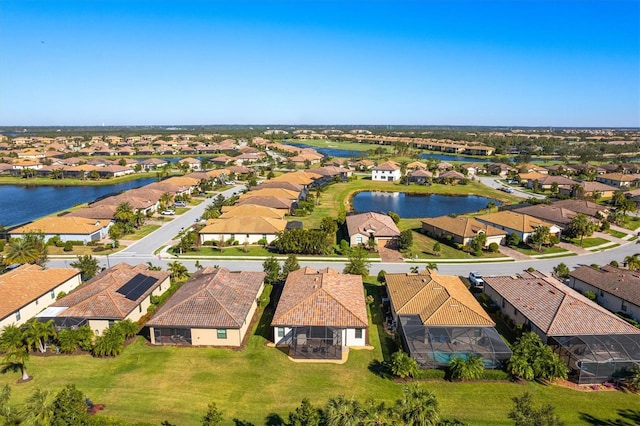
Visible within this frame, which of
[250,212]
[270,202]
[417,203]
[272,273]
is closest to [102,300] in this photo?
[272,273]

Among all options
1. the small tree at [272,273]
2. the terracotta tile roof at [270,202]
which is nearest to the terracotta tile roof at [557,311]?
the small tree at [272,273]

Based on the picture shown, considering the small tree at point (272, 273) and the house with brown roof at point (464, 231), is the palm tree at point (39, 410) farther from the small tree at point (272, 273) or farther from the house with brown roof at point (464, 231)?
the house with brown roof at point (464, 231)

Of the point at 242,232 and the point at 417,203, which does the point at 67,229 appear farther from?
the point at 417,203

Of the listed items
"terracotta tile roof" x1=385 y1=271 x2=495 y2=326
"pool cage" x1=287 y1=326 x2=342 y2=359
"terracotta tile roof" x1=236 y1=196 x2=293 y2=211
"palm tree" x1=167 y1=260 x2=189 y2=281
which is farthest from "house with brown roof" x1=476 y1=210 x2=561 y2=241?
"palm tree" x1=167 y1=260 x2=189 y2=281

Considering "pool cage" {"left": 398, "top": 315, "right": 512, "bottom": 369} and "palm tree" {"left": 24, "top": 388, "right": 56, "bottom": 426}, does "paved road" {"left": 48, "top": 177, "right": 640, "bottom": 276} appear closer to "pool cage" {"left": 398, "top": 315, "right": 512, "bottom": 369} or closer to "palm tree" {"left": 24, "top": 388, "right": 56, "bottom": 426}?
"pool cage" {"left": 398, "top": 315, "right": 512, "bottom": 369}

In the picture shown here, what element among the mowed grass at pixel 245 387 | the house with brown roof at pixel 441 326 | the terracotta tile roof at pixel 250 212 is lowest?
the mowed grass at pixel 245 387
